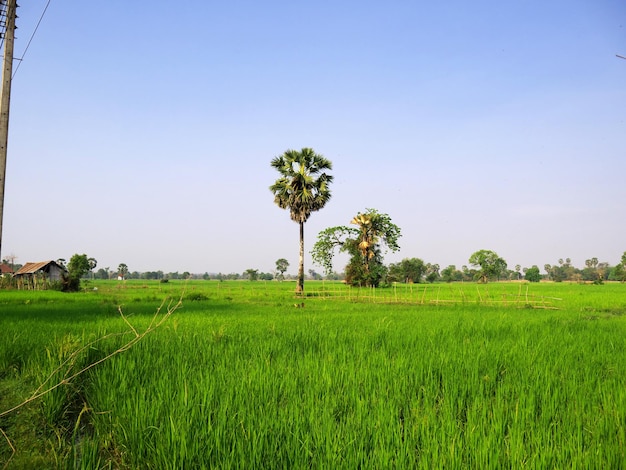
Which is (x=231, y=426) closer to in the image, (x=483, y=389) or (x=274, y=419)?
(x=274, y=419)

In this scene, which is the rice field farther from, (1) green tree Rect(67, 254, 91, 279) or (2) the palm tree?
(1) green tree Rect(67, 254, 91, 279)

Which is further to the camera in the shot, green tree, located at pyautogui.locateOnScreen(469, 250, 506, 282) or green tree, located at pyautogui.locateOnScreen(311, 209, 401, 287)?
green tree, located at pyautogui.locateOnScreen(469, 250, 506, 282)

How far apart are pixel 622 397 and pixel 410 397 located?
191 centimetres

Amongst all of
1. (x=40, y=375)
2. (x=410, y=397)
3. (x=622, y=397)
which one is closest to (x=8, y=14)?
(x=40, y=375)

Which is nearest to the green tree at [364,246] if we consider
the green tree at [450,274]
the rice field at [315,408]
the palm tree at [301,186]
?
the palm tree at [301,186]

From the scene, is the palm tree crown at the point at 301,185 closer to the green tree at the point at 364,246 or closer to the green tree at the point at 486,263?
the green tree at the point at 364,246

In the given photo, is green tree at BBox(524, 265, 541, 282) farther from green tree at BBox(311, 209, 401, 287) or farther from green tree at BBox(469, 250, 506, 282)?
green tree at BBox(311, 209, 401, 287)

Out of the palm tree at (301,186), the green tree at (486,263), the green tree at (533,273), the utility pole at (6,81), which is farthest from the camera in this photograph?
the green tree at (533,273)

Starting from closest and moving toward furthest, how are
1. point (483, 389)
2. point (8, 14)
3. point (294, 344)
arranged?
point (483, 389)
point (294, 344)
point (8, 14)

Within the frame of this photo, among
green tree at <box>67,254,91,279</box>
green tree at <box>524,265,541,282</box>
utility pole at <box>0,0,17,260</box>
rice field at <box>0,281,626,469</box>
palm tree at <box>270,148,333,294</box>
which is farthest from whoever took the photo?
green tree at <box>524,265,541,282</box>

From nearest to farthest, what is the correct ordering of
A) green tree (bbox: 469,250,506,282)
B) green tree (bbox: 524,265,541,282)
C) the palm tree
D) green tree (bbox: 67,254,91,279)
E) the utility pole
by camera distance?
the utility pole
the palm tree
green tree (bbox: 67,254,91,279)
green tree (bbox: 469,250,506,282)
green tree (bbox: 524,265,541,282)

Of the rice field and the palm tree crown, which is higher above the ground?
the palm tree crown

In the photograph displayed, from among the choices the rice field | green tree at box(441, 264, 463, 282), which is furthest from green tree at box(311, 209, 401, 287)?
green tree at box(441, 264, 463, 282)

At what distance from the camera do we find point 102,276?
18212cm
